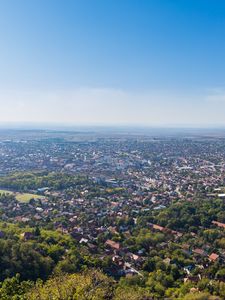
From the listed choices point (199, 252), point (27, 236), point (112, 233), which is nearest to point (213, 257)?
point (199, 252)

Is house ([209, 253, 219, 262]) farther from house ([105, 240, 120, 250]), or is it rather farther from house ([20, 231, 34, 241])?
house ([20, 231, 34, 241])

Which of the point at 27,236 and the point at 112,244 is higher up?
the point at 27,236

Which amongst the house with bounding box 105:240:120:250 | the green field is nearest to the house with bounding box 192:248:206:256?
the house with bounding box 105:240:120:250

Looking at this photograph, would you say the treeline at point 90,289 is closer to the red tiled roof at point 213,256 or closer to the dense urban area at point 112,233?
the dense urban area at point 112,233

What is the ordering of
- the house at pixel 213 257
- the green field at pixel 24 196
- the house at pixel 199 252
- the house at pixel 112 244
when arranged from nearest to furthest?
1. the house at pixel 213 257
2. the house at pixel 199 252
3. the house at pixel 112 244
4. the green field at pixel 24 196

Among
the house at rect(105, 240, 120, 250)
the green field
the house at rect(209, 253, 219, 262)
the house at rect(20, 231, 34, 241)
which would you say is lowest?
the house at rect(209, 253, 219, 262)

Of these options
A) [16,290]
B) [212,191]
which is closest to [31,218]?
[16,290]

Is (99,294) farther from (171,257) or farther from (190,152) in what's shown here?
(190,152)

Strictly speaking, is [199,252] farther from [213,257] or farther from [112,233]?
[112,233]

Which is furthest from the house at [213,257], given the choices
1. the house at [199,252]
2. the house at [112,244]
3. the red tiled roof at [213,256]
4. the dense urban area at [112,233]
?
the house at [112,244]
